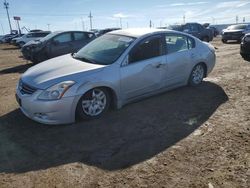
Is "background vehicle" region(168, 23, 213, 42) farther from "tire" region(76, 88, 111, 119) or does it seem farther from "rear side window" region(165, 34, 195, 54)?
"tire" region(76, 88, 111, 119)

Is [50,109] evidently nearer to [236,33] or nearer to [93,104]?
[93,104]

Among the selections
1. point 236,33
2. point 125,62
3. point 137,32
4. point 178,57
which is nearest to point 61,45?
point 137,32

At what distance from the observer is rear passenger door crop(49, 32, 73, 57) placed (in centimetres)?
1191

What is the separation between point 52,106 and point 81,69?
2.88 ft

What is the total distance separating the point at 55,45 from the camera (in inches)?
471

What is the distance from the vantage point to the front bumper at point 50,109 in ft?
15.1

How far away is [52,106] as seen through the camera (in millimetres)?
4586


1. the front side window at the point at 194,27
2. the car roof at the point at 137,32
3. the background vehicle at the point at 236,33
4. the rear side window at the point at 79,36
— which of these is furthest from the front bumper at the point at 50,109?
the background vehicle at the point at 236,33

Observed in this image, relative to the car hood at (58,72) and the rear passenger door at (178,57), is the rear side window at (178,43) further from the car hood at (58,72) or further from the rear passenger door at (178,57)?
the car hood at (58,72)

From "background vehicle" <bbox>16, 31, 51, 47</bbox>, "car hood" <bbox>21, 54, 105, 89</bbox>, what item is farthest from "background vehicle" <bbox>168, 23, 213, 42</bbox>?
"car hood" <bbox>21, 54, 105, 89</bbox>

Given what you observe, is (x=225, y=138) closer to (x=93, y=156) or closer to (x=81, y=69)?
(x=93, y=156)

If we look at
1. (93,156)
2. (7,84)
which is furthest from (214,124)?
(7,84)

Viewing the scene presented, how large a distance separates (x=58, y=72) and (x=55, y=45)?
740 cm

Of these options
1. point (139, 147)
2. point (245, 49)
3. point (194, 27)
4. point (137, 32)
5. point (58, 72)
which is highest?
point (137, 32)
